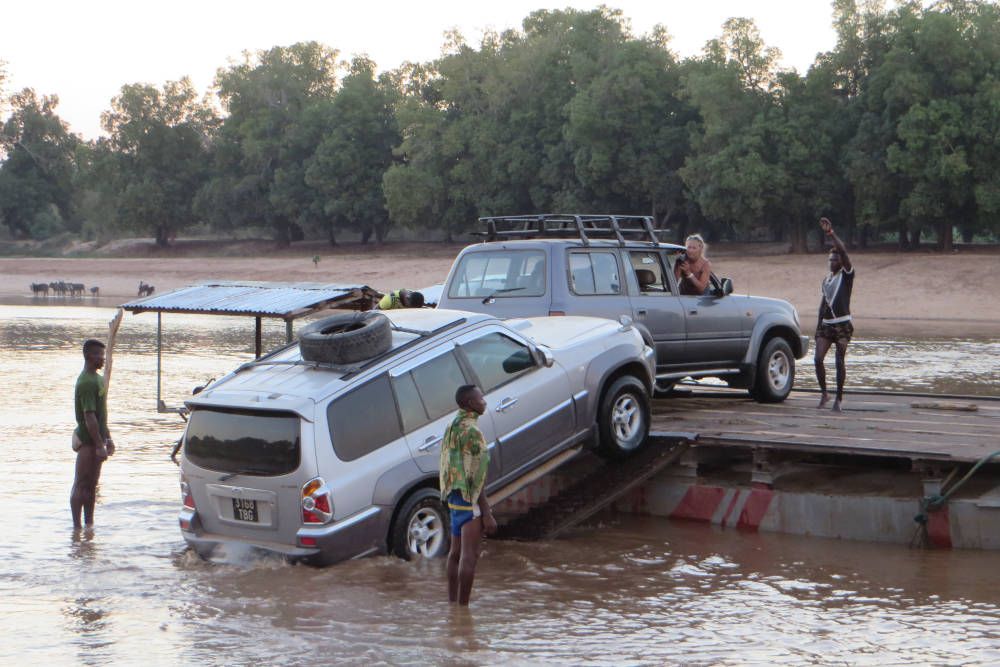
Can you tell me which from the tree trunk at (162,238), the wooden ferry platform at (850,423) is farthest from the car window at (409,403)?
the tree trunk at (162,238)

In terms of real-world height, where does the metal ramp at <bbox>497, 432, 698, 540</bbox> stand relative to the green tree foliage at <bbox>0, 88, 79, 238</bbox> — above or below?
below

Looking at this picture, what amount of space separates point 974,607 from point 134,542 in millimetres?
6296

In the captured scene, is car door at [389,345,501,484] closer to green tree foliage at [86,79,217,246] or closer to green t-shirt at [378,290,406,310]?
green t-shirt at [378,290,406,310]

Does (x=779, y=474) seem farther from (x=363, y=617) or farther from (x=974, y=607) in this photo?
(x=363, y=617)

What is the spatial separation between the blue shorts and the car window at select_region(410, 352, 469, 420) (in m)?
1.26

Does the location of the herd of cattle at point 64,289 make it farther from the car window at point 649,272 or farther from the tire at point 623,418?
the tire at point 623,418

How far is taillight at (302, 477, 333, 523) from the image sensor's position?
26.7 feet

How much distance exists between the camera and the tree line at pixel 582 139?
168ft

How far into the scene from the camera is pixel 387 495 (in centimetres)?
847

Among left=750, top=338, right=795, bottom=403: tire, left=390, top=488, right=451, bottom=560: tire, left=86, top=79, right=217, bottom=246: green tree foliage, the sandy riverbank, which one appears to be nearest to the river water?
left=390, top=488, right=451, bottom=560: tire

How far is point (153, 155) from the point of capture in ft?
288

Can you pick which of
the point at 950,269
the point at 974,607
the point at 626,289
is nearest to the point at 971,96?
the point at 950,269

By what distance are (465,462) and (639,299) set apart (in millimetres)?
4899

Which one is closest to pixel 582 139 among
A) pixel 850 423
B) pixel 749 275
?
pixel 749 275
